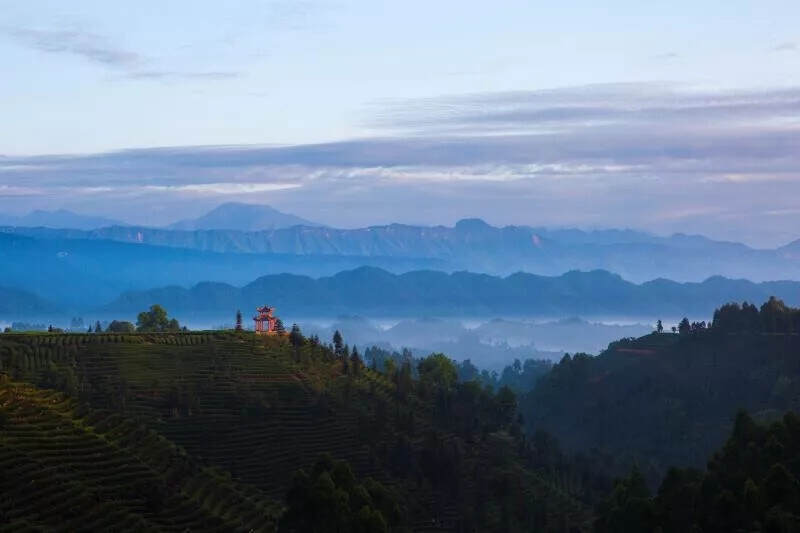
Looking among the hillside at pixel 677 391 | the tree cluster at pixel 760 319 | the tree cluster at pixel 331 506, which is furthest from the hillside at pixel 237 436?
the tree cluster at pixel 760 319

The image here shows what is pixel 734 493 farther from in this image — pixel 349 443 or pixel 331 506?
pixel 349 443

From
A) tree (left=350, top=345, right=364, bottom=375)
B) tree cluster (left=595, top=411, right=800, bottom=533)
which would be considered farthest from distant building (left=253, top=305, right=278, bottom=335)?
tree cluster (left=595, top=411, right=800, bottom=533)

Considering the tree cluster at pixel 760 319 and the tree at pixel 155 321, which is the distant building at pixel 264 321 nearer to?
the tree at pixel 155 321

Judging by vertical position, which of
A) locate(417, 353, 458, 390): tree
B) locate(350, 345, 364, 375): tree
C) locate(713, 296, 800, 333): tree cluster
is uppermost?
locate(713, 296, 800, 333): tree cluster

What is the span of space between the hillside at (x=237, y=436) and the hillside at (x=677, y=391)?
22056mm

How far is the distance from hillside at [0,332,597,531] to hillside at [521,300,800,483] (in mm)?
22056

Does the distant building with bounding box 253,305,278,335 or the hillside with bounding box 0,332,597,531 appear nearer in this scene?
the hillside with bounding box 0,332,597,531

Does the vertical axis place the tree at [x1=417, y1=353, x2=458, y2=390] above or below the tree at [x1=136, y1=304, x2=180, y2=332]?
below

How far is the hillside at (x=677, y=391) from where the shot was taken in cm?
10925

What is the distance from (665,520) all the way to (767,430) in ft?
30.6

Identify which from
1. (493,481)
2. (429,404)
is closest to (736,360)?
(429,404)

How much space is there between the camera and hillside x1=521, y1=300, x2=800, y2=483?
109 m

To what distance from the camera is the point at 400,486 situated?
71312 mm

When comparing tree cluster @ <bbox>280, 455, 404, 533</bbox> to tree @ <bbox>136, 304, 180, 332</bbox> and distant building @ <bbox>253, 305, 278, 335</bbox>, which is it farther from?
tree @ <bbox>136, 304, 180, 332</bbox>
